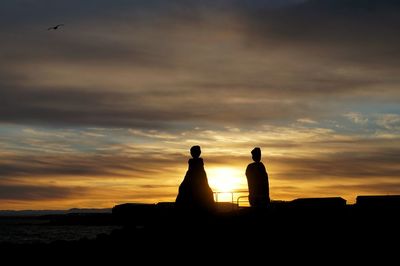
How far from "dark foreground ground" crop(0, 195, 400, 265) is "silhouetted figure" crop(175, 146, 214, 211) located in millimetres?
314

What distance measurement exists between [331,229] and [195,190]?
3804mm

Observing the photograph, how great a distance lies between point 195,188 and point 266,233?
274 cm

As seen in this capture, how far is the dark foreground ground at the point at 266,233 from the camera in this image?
18.1 m

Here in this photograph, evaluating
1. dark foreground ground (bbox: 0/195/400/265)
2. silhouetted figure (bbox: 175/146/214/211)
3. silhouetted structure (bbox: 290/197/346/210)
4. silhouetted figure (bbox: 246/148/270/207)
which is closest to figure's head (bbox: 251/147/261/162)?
silhouetted figure (bbox: 246/148/270/207)

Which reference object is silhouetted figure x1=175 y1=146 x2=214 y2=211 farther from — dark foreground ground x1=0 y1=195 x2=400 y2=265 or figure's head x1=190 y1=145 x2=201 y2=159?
dark foreground ground x1=0 y1=195 x2=400 y2=265

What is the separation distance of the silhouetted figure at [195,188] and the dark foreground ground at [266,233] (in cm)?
31

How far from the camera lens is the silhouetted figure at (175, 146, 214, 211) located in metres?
18.2

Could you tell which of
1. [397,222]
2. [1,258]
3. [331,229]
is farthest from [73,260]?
[397,222]

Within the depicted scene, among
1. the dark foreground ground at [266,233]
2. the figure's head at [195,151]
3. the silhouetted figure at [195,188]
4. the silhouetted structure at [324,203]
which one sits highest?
the figure's head at [195,151]

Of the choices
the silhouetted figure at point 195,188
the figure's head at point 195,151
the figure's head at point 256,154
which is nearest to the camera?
the figure's head at point 195,151

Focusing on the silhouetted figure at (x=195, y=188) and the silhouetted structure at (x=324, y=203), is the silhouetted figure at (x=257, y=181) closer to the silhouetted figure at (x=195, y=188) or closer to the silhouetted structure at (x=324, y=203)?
the silhouetted structure at (x=324, y=203)

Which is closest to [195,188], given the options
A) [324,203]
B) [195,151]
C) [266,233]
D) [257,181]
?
[195,151]

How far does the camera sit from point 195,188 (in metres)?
18.3

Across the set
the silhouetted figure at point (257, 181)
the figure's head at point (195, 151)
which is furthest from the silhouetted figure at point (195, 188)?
the silhouetted figure at point (257, 181)
